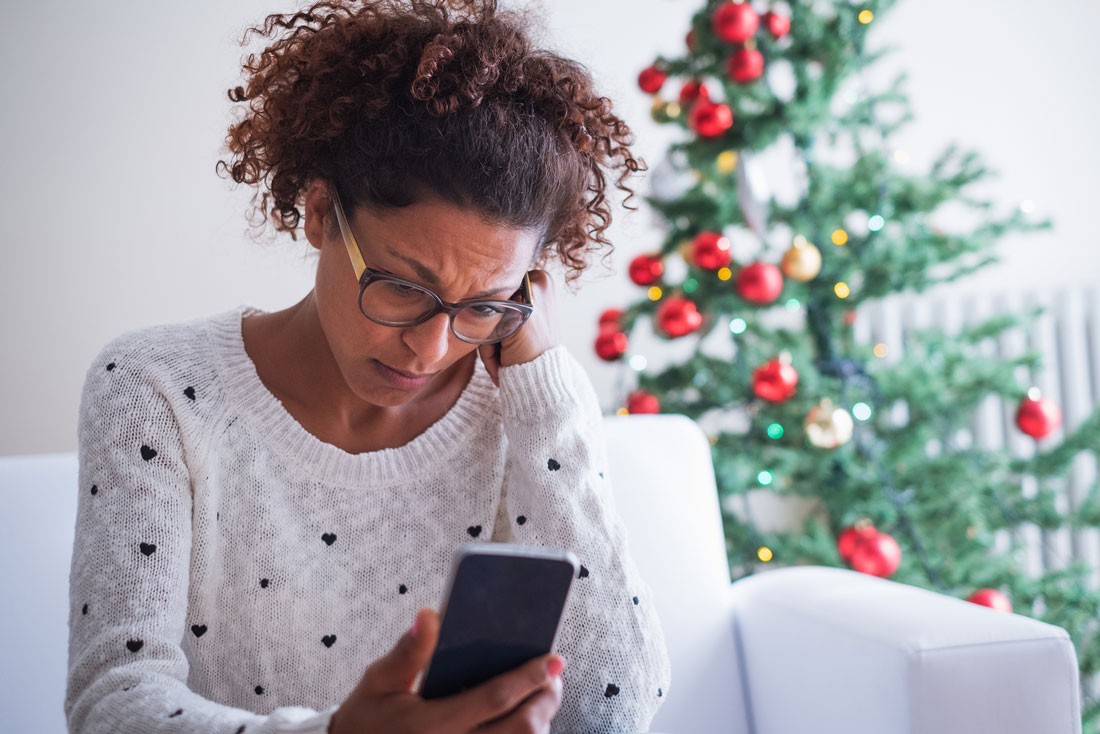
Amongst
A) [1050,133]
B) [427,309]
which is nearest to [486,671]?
[427,309]

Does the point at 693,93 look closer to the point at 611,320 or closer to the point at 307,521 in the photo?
the point at 611,320

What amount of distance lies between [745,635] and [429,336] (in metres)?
0.77

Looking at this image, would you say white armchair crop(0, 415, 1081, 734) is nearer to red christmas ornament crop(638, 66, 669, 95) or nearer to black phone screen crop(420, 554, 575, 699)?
black phone screen crop(420, 554, 575, 699)

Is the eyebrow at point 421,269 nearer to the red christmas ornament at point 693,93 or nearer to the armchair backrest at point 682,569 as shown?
the armchair backrest at point 682,569

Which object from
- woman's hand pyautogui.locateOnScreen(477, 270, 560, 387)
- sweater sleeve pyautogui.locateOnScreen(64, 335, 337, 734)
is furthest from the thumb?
woman's hand pyautogui.locateOnScreen(477, 270, 560, 387)

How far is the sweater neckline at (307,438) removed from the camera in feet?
3.45

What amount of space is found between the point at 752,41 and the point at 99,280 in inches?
66.2

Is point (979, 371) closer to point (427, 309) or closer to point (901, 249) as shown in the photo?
point (901, 249)

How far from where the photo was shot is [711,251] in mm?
2039

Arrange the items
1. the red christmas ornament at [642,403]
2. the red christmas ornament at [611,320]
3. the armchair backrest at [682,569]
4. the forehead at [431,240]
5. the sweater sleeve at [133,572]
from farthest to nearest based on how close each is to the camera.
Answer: the red christmas ornament at [611,320], the red christmas ornament at [642,403], the armchair backrest at [682,569], the forehead at [431,240], the sweater sleeve at [133,572]

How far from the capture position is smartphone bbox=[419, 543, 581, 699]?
569 millimetres

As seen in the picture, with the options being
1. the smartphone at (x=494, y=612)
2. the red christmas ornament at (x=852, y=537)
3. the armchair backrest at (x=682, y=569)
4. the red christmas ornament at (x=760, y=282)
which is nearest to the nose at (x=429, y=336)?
Result: the smartphone at (x=494, y=612)

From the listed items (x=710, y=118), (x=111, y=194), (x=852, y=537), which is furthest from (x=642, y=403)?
(x=111, y=194)

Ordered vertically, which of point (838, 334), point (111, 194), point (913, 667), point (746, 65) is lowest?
point (913, 667)
